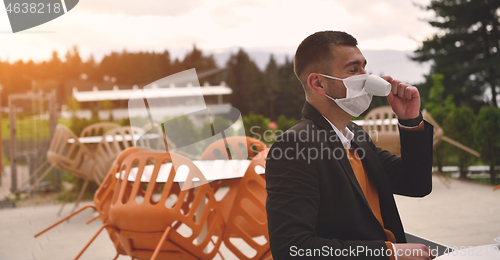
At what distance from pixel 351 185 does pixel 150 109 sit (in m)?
1.34

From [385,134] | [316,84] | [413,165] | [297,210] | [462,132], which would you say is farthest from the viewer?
[462,132]

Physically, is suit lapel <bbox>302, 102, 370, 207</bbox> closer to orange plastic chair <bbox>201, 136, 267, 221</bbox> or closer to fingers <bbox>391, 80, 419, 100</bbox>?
fingers <bbox>391, 80, 419, 100</bbox>

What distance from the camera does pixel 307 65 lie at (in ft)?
4.38

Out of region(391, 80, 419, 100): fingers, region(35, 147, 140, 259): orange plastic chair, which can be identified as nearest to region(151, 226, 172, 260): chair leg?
region(35, 147, 140, 259): orange plastic chair

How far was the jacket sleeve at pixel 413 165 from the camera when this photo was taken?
137cm

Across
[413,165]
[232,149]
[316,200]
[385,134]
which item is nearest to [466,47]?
[385,134]

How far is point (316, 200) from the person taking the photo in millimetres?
1098

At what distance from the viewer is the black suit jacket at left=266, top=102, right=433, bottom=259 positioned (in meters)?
1.04

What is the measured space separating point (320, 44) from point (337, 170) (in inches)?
17.2

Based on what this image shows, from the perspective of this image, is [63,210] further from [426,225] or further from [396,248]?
[396,248]

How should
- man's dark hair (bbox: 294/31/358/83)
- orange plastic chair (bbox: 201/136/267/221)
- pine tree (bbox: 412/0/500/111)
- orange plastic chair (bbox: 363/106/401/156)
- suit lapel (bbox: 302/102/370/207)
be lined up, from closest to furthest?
suit lapel (bbox: 302/102/370/207)
man's dark hair (bbox: 294/31/358/83)
orange plastic chair (bbox: 201/136/267/221)
orange plastic chair (bbox: 363/106/401/156)
pine tree (bbox: 412/0/500/111)

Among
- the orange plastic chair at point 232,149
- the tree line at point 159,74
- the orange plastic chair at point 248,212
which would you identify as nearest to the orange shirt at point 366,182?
the orange plastic chair at point 248,212

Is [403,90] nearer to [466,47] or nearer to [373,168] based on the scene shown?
[373,168]

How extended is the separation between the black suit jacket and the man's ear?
0.20ft
